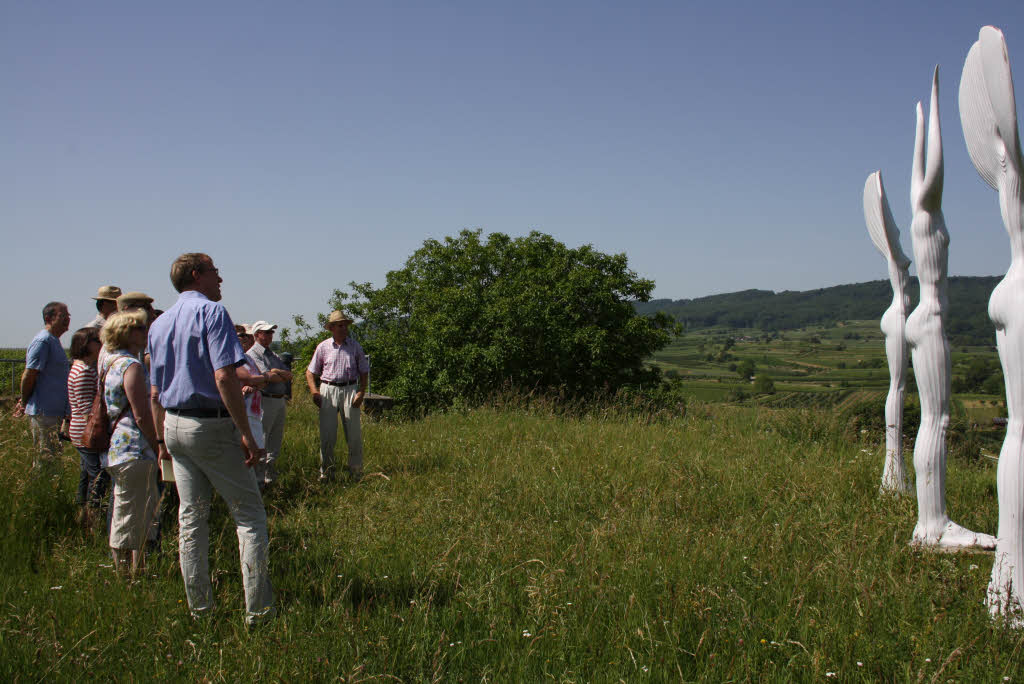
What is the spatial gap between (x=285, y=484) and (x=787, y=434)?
624 centimetres

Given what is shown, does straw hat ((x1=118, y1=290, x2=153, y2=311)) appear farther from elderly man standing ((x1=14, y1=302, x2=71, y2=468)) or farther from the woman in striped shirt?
elderly man standing ((x1=14, y1=302, x2=71, y2=468))

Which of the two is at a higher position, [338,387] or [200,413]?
[200,413]

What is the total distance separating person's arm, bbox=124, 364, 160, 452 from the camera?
4051 mm

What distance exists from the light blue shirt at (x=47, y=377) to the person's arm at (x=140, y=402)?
8.53ft

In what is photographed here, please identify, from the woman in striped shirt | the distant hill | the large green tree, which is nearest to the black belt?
the woman in striped shirt

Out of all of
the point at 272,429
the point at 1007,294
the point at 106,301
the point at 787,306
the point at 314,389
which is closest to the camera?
the point at 1007,294

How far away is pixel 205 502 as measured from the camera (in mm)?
3570

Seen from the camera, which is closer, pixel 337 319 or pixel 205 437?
pixel 205 437

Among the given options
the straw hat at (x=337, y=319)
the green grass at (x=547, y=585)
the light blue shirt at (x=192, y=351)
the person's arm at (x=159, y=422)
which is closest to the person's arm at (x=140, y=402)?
the person's arm at (x=159, y=422)

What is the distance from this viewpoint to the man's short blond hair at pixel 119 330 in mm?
4086

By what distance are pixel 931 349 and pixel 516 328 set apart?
17.3m

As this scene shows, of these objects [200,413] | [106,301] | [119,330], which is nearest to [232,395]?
[200,413]

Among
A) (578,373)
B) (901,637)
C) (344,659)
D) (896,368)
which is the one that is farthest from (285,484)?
(578,373)

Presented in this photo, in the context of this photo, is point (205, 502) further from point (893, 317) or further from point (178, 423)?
point (893, 317)
